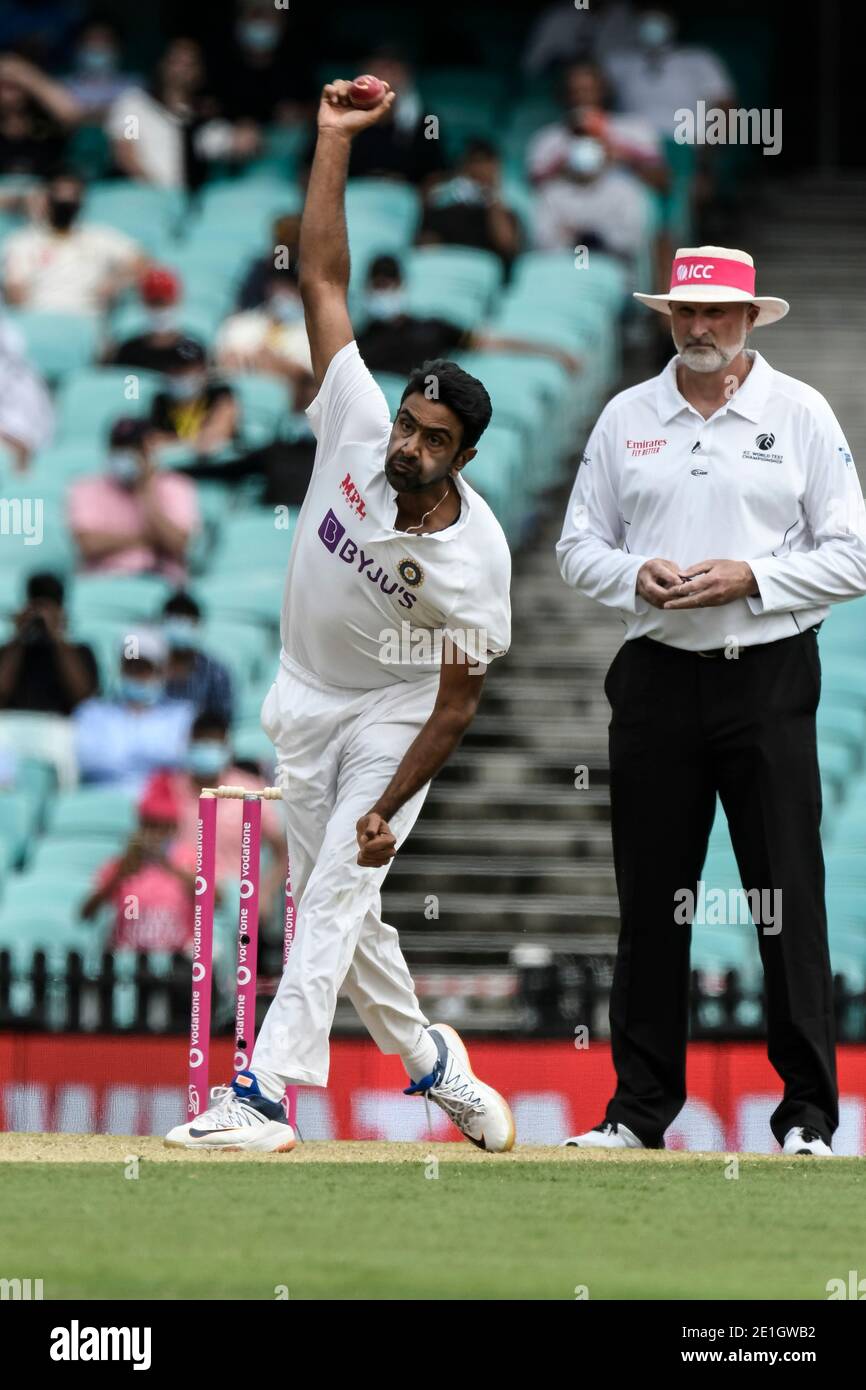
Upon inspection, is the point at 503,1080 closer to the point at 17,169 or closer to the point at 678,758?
the point at 678,758

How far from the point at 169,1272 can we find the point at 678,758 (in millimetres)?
2833

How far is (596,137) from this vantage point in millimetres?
15922

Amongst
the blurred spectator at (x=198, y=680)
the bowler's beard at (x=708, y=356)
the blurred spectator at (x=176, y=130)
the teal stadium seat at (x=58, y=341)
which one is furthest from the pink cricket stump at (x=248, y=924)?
the blurred spectator at (x=176, y=130)

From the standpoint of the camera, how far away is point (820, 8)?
1930cm

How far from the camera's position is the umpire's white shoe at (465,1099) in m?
7.60

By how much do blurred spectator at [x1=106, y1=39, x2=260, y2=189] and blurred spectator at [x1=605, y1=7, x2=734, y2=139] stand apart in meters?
2.41

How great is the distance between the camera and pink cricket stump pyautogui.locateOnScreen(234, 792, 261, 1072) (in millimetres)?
7883

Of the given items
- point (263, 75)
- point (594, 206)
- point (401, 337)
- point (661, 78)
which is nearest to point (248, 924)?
point (401, 337)

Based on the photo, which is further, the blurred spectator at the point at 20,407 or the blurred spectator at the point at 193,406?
the blurred spectator at the point at 20,407

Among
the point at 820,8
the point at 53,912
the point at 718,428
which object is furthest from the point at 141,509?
the point at 820,8

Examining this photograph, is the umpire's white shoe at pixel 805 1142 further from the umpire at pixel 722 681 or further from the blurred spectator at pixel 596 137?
the blurred spectator at pixel 596 137

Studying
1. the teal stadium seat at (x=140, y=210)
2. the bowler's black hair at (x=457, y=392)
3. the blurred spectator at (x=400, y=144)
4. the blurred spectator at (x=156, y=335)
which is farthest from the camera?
the teal stadium seat at (x=140, y=210)

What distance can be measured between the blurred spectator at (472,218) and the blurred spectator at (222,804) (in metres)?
4.77

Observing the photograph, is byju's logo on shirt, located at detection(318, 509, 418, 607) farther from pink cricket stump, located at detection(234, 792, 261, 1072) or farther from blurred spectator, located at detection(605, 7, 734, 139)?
blurred spectator, located at detection(605, 7, 734, 139)
